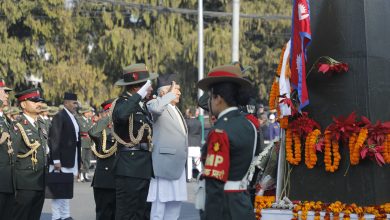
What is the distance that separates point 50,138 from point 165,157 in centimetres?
399

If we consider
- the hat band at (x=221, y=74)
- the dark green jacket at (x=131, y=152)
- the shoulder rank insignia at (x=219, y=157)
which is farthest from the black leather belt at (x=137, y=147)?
the shoulder rank insignia at (x=219, y=157)

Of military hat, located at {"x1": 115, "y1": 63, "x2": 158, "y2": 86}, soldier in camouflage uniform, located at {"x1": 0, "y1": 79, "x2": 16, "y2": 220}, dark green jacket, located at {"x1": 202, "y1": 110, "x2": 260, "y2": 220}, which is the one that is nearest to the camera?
dark green jacket, located at {"x1": 202, "y1": 110, "x2": 260, "y2": 220}

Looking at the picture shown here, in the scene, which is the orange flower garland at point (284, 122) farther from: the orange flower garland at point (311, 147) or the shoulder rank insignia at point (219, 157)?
the shoulder rank insignia at point (219, 157)

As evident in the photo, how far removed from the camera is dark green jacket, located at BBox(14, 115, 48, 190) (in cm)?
1134

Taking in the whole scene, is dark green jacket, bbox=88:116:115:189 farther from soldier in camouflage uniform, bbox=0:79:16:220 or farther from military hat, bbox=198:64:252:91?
military hat, bbox=198:64:252:91

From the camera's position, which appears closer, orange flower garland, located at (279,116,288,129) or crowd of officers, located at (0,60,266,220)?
crowd of officers, located at (0,60,266,220)

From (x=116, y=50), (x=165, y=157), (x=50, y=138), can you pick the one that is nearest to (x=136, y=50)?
(x=116, y=50)

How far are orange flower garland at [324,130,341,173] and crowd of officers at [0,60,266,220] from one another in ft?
2.69

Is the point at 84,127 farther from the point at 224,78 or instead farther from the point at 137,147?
the point at 224,78

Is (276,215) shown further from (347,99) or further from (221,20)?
(221,20)

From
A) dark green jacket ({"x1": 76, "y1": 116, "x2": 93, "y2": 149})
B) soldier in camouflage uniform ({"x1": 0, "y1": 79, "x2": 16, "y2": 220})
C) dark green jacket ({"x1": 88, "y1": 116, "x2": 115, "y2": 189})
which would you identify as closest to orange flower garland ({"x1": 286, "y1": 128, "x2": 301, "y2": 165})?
dark green jacket ({"x1": 88, "y1": 116, "x2": 115, "y2": 189})

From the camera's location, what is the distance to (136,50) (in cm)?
3544

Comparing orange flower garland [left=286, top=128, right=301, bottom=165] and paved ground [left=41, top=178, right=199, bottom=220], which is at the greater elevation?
orange flower garland [left=286, top=128, right=301, bottom=165]

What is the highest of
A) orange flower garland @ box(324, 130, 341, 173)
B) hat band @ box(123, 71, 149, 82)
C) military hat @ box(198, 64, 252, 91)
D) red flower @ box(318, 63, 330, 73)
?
hat band @ box(123, 71, 149, 82)
